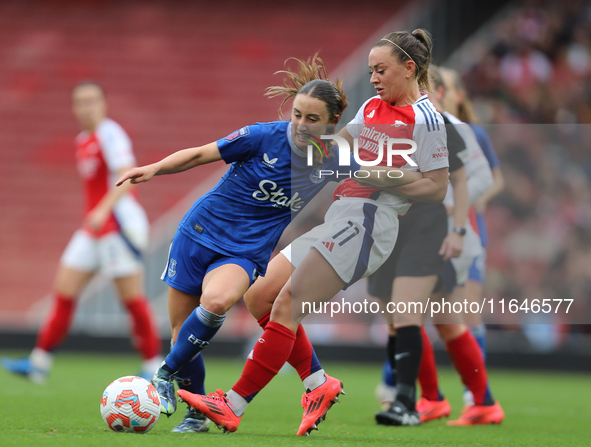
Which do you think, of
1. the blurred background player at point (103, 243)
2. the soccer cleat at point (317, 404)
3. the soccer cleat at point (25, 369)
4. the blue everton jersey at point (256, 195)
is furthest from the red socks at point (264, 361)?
the soccer cleat at point (25, 369)

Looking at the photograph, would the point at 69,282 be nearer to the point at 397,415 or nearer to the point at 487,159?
the point at 397,415

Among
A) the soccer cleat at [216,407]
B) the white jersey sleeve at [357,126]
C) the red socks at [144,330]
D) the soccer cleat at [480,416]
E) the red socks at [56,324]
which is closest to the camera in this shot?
the soccer cleat at [216,407]

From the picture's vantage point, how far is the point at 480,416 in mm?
4633

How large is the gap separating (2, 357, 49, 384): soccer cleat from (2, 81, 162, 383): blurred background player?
41mm

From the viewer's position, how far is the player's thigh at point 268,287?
386cm

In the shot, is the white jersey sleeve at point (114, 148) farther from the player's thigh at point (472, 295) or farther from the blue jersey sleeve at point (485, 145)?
the player's thigh at point (472, 295)

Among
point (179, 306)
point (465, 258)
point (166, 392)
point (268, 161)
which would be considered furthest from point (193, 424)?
point (465, 258)

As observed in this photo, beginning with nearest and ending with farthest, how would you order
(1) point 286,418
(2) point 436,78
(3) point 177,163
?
(3) point 177,163 < (1) point 286,418 < (2) point 436,78

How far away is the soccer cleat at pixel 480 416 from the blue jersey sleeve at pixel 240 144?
2046 millimetres

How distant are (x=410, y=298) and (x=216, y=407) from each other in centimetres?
139

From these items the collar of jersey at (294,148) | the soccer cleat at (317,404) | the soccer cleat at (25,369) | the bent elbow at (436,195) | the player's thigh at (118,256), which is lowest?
the soccer cleat at (25,369)

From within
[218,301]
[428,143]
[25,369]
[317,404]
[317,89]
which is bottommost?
[25,369]

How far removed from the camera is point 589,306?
29.2 ft

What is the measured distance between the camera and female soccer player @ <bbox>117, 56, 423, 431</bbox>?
11.8 feet
